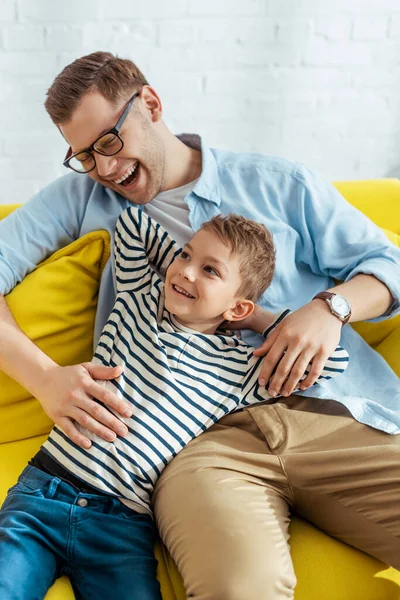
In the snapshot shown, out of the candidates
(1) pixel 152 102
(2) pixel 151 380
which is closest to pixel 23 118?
(1) pixel 152 102

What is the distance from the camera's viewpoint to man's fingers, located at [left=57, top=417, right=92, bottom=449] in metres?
1.30

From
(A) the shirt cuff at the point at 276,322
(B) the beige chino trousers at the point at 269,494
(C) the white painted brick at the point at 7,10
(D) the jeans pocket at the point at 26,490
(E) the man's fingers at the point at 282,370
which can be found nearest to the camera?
(B) the beige chino trousers at the point at 269,494

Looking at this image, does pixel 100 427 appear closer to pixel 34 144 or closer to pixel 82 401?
pixel 82 401

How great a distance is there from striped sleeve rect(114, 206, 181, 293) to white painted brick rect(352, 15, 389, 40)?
4.65ft

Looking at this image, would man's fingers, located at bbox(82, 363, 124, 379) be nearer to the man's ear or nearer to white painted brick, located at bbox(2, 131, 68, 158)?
the man's ear

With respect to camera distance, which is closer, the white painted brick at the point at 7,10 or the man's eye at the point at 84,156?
the man's eye at the point at 84,156

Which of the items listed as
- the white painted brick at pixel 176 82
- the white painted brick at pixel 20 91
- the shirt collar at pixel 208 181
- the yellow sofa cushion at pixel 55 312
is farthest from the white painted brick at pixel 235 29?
the yellow sofa cushion at pixel 55 312

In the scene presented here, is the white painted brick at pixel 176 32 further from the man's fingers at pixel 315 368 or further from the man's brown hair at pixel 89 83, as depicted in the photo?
the man's fingers at pixel 315 368

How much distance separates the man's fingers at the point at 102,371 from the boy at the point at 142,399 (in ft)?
0.09

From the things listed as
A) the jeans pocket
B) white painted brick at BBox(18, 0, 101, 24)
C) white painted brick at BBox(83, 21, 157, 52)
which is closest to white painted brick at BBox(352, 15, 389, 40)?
white painted brick at BBox(83, 21, 157, 52)

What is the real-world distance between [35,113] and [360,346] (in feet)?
4.58

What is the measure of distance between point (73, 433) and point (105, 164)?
0.62m

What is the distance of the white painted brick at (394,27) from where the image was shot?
256cm

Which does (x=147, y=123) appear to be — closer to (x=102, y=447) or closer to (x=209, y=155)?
(x=209, y=155)
